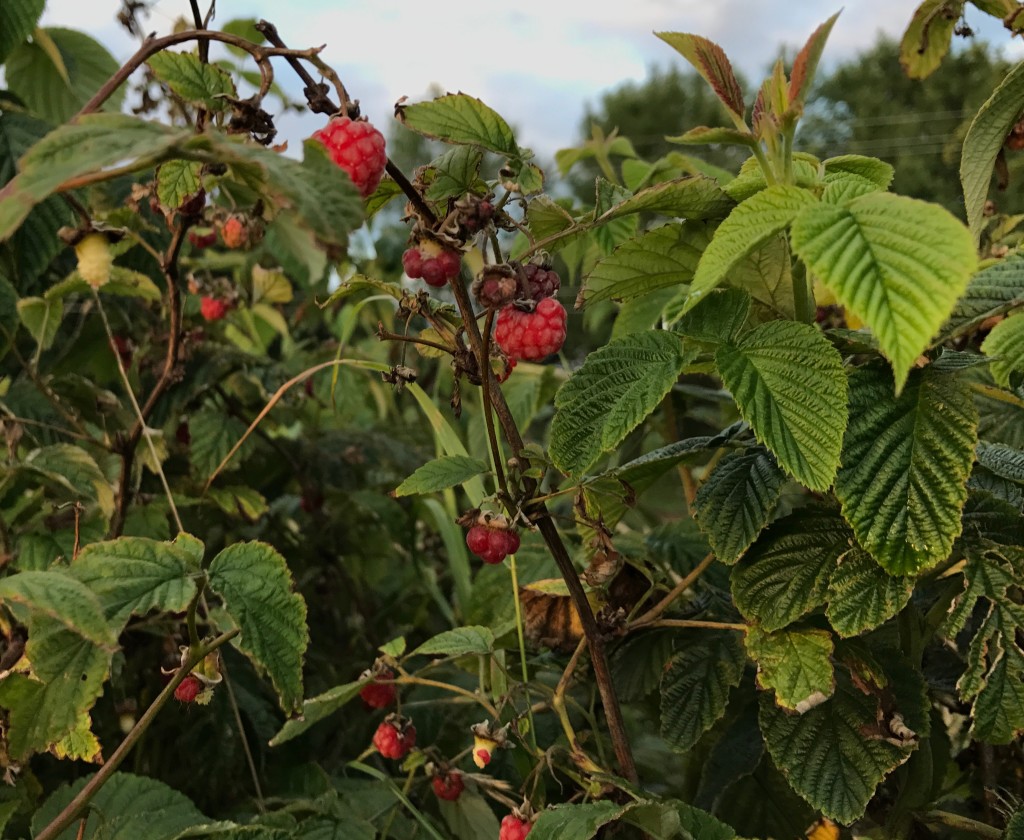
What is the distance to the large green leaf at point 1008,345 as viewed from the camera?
0.49m

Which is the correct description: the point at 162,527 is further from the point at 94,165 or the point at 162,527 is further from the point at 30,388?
the point at 94,165

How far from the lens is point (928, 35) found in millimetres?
817

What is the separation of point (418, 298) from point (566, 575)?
18 centimetres

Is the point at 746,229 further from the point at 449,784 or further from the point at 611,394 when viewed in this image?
the point at 449,784

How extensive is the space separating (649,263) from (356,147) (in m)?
0.22

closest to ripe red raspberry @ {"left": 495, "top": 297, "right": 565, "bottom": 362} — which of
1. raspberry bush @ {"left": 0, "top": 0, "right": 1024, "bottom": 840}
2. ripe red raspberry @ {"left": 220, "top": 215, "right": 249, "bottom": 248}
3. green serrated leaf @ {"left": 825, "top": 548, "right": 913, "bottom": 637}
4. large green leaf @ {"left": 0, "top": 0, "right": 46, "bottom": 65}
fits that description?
raspberry bush @ {"left": 0, "top": 0, "right": 1024, "bottom": 840}

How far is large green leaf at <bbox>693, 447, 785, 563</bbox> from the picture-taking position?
1.85 ft

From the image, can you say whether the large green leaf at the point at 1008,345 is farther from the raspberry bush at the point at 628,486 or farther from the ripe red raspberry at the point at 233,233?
the ripe red raspberry at the point at 233,233

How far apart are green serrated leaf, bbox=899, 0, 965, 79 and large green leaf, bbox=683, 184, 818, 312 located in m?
0.42

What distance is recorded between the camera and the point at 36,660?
20.4 inches

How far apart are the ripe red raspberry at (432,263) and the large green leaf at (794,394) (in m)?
0.15

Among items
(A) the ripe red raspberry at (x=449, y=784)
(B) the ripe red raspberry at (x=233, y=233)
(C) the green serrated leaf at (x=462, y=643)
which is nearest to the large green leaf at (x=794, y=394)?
(C) the green serrated leaf at (x=462, y=643)

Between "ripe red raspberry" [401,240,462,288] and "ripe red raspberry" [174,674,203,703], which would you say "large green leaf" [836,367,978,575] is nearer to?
"ripe red raspberry" [401,240,462,288]

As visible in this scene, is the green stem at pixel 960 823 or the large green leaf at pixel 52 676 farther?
the green stem at pixel 960 823
